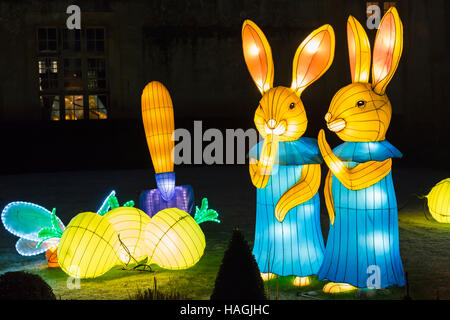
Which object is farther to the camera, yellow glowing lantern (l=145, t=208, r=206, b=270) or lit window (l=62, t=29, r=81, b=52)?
lit window (l=62, t=29, r=81, b=52)

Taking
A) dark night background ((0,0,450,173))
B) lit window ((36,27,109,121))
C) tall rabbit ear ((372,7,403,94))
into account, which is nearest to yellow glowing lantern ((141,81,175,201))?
tall rabbit ear ((372,7,403,94))

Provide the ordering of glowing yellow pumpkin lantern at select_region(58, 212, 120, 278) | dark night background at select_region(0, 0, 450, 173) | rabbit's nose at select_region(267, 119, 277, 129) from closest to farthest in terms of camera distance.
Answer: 1. rabbit's nose at select_region(267, 119, 277, 129)
2. glowing yellow pumpkin lantern at select_region(58, 212, 120, 278)
3. dark night background at select_region(0, 0, 450, 173)

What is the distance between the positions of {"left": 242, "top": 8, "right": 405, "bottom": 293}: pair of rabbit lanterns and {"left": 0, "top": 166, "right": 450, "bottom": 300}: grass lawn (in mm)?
217

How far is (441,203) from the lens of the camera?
7.73 metres

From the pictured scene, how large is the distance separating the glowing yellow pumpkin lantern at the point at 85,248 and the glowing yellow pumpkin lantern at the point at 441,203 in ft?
13.9

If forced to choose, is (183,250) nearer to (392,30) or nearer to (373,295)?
(373,295)

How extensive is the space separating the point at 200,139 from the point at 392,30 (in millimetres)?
10812

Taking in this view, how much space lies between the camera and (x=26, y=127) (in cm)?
1466

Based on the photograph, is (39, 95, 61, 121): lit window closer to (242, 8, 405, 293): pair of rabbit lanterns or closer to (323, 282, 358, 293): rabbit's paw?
(242, 8, 405, 293): pair of rabbit lanterns

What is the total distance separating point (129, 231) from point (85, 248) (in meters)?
0.58

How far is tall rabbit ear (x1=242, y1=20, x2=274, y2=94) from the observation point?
17.5ft

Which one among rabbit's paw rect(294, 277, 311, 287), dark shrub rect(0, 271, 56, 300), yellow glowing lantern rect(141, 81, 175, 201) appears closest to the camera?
dark shrub rect(0, 271, 56, 300)

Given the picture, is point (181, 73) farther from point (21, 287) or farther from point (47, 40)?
point (21, 287)
